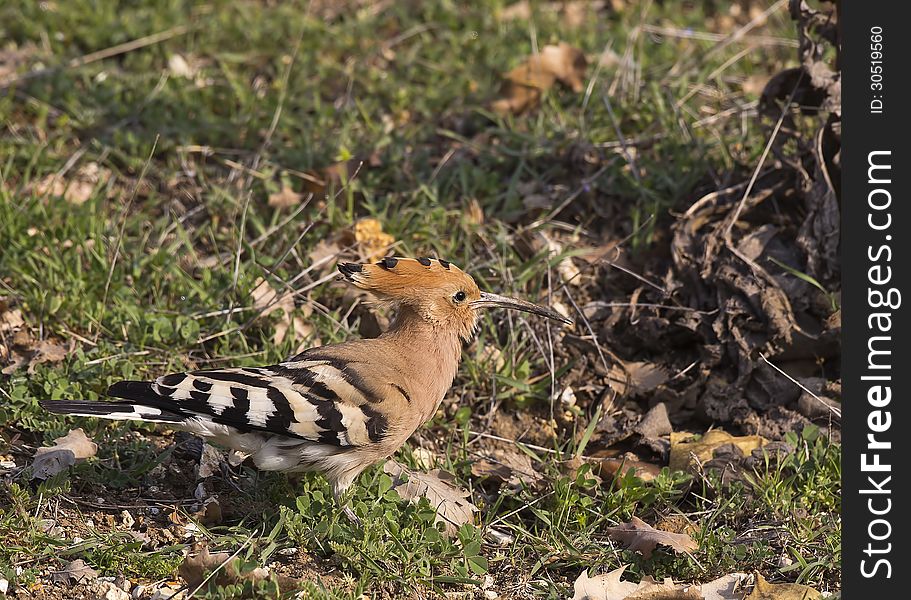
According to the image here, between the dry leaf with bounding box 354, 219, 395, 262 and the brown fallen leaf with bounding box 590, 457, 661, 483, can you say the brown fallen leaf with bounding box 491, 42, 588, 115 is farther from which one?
the brown fallen leaf with bounding box 590, 457, 661, 483

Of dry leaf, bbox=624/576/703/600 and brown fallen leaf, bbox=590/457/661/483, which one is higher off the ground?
dry leaf, bbox=624/576/703/600

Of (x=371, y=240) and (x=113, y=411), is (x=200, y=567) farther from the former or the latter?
(x=371, y=240)

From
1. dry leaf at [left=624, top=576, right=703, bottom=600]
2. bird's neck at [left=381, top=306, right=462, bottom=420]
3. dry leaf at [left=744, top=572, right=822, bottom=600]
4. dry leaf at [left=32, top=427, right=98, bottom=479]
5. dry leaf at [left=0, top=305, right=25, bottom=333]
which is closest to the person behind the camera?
dry leaf at [left=624, top=576, right=703, bottom=600]

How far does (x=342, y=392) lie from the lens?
12.1 feet

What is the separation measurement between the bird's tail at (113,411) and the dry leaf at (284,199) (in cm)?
181

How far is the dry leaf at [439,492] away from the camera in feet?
12.3

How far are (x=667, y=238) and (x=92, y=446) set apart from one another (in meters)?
2.60

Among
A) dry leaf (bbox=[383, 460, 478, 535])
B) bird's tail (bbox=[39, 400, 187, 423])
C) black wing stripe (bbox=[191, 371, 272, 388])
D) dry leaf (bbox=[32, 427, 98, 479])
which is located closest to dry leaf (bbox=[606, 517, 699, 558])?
dry leaf (bbox=[383, 460, 478, 535])

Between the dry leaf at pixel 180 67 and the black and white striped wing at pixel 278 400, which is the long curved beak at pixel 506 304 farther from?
the dry leaf at pixel 180 67

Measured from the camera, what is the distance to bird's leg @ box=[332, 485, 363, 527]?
3.62 metres

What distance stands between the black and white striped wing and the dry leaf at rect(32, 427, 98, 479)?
1.54ft

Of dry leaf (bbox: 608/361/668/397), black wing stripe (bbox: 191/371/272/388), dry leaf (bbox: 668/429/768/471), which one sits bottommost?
dry leaf (bbox: 668/429/768/471)

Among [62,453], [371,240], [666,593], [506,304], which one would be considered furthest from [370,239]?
[666,593]

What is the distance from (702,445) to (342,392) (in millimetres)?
1398
